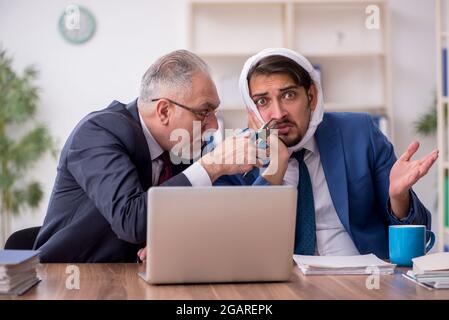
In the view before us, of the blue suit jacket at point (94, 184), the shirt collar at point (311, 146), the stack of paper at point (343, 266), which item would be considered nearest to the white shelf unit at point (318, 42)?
the shirt collar at point (311, 146)

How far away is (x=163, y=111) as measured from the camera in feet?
7.02

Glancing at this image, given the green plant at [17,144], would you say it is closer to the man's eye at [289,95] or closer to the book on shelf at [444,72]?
the book on shelf at [444,72]

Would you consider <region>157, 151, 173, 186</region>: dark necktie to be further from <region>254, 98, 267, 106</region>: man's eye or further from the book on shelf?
the book on shelf

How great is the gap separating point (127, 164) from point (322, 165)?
709 millimetres

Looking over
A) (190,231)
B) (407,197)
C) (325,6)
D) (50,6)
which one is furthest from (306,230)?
(50,6)

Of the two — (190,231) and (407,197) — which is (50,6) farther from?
(190,231)

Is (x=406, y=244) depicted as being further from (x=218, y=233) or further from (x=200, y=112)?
(x=200, y=112)

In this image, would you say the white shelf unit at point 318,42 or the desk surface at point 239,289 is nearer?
the desk surface at point 239,289

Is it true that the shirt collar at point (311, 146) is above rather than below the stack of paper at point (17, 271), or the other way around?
above

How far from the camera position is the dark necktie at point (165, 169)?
2.16m

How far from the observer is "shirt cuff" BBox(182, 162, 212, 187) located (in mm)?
1749

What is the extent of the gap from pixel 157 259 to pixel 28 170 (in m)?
3.76

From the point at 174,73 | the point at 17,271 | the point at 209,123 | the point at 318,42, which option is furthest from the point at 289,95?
the point at 318,42

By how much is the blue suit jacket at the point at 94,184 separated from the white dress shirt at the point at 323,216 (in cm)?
55
